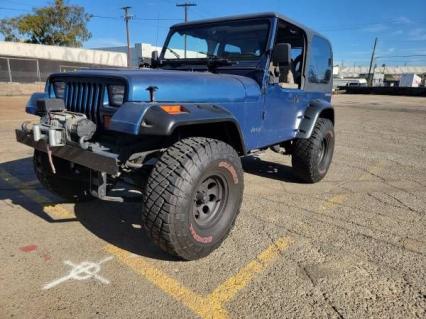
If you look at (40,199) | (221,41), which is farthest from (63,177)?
(221,41)

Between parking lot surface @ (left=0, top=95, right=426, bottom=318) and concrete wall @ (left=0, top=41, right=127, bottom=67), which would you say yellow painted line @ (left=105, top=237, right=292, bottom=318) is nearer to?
parking lot surface @ (left=0, top=95, right=426, bottom=318)

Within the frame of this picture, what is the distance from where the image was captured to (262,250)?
3297 mm

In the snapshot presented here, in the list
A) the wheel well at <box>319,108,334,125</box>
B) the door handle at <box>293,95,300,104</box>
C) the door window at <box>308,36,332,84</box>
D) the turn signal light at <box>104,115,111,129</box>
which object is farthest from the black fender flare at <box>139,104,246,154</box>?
the wheel well at <box>319,108,334,125</box>

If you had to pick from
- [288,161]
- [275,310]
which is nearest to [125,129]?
[275,310]

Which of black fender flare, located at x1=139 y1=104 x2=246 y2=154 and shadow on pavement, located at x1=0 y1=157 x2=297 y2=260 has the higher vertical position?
black fender flare, located at x1=139 y1=104 x2=246 y2=154

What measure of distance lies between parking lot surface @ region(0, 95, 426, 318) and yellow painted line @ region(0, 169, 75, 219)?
1cm

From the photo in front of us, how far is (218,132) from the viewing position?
346 cm

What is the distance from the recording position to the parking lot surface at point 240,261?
250 cm

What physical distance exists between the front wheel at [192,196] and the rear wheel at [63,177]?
41.2 inches

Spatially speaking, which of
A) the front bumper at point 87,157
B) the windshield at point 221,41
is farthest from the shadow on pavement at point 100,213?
the windshield at point 221,41

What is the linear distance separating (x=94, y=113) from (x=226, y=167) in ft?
3.82

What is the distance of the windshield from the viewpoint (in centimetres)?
406

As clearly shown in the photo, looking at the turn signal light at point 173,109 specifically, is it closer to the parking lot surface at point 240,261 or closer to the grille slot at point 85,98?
the grille slot at point 85,98

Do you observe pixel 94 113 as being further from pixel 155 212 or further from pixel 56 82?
pixel 155 212
